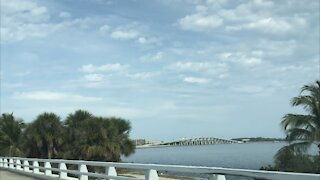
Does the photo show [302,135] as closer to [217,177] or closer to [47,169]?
[47,169]

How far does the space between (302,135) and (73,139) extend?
2210 cm

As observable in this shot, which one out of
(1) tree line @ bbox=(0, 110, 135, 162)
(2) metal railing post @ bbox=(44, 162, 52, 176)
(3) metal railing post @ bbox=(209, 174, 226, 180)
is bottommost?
(3) metal railing post @ bbox=(209, 174, 226, 180)

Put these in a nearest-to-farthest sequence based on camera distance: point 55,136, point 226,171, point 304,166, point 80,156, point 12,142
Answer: point 226,171 → point 304,166 → point 80,156 → point 55,136 → point 12,142

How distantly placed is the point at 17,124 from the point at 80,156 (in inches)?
636

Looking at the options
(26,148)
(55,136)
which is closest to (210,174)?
(55,136)

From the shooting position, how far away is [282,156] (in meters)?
26.5

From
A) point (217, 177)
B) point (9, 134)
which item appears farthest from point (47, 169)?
point (9, 134)

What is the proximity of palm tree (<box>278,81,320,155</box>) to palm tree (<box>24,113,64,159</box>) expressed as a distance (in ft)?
77.2

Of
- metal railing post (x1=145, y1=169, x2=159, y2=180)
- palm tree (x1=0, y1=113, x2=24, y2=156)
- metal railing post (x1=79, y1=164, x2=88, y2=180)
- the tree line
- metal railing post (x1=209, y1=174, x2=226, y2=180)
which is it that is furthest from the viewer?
palm tree (x1=0, y1=113, x2=24, y2=156)

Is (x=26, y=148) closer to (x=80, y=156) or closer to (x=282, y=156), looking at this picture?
(x=80, y=156)

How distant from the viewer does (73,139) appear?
44.1 metres

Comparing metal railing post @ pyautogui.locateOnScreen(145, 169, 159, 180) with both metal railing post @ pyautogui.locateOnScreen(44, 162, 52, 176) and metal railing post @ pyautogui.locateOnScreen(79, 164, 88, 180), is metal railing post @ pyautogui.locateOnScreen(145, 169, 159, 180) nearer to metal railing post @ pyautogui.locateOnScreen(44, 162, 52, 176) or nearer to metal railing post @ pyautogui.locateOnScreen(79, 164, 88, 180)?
metal railing post @ pyautogui.locateOnScreen(79, 164, 88, 180)

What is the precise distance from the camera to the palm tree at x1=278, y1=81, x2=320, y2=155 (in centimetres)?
2675

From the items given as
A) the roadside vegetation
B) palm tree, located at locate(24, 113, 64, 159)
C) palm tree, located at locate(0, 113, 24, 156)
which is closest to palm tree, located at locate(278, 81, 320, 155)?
the roadside vegetation
